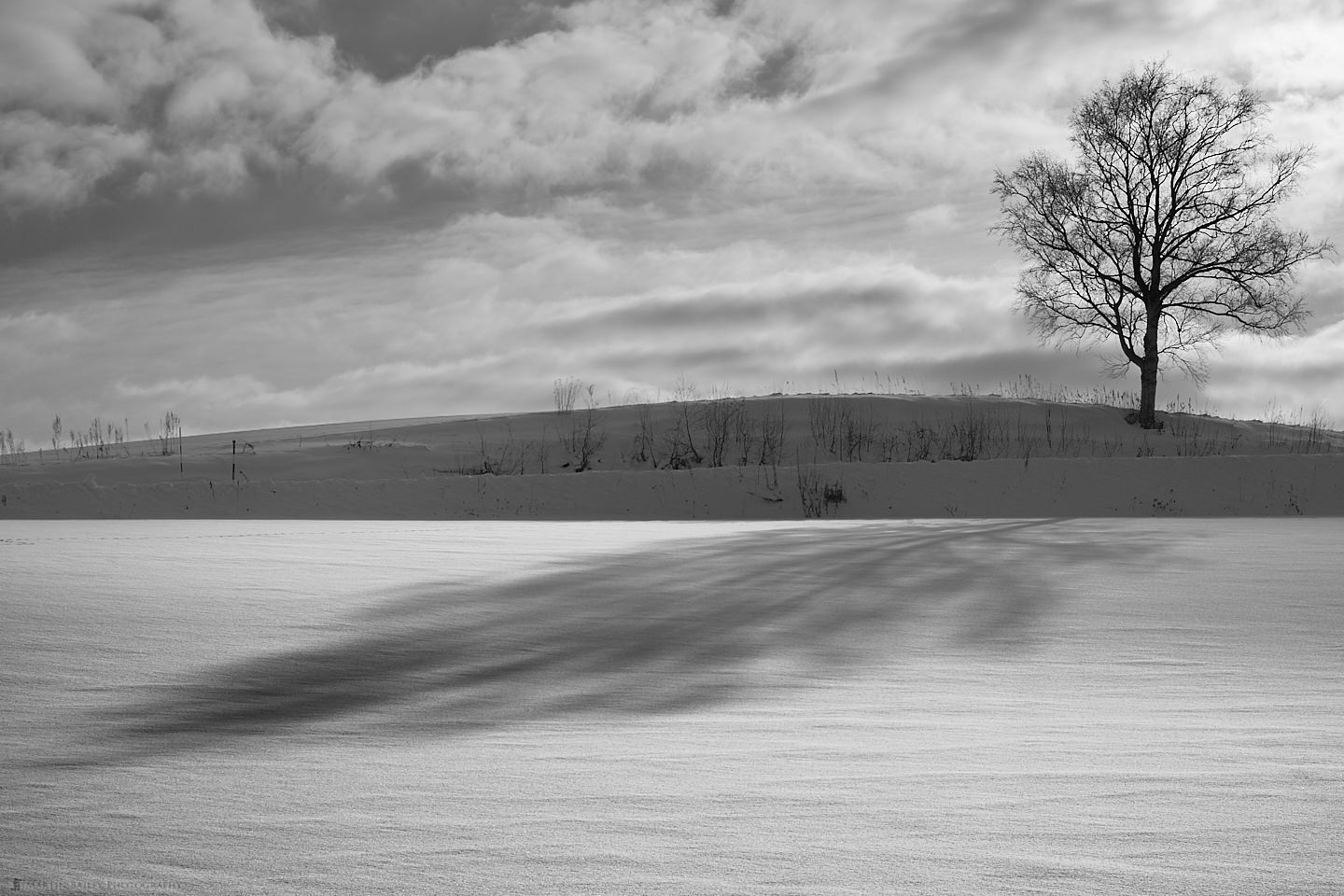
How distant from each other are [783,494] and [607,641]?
11.0 metres

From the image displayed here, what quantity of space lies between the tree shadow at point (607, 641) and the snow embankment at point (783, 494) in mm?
7614

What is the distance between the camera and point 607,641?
3.69 m

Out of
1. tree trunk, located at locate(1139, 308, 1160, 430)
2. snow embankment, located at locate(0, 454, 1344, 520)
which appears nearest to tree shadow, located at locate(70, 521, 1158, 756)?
snow embankment, located at locate(0, 454, 1344, 520)

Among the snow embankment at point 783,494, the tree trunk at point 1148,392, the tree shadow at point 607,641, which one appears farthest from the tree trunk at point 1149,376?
the tree shadow at point 607,641

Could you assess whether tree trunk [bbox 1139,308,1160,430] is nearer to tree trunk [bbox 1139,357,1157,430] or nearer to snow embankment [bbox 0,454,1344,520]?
tree trunk [bbox 1139,357,1157,430]

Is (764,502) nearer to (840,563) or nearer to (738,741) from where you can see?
(840,563)

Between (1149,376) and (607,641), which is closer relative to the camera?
(607,641)

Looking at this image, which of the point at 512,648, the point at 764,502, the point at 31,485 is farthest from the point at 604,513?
the point at 512,648

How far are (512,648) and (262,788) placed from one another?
1643 mm

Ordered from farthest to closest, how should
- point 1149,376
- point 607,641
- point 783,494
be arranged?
point 1149,376 → point 783,494 → point 607,641

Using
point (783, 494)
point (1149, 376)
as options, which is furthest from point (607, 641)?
point (1149, 376)

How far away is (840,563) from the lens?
5.91 m

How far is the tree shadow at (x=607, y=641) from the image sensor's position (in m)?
2.68

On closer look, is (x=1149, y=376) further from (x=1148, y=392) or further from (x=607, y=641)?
(x=607, y=641)
